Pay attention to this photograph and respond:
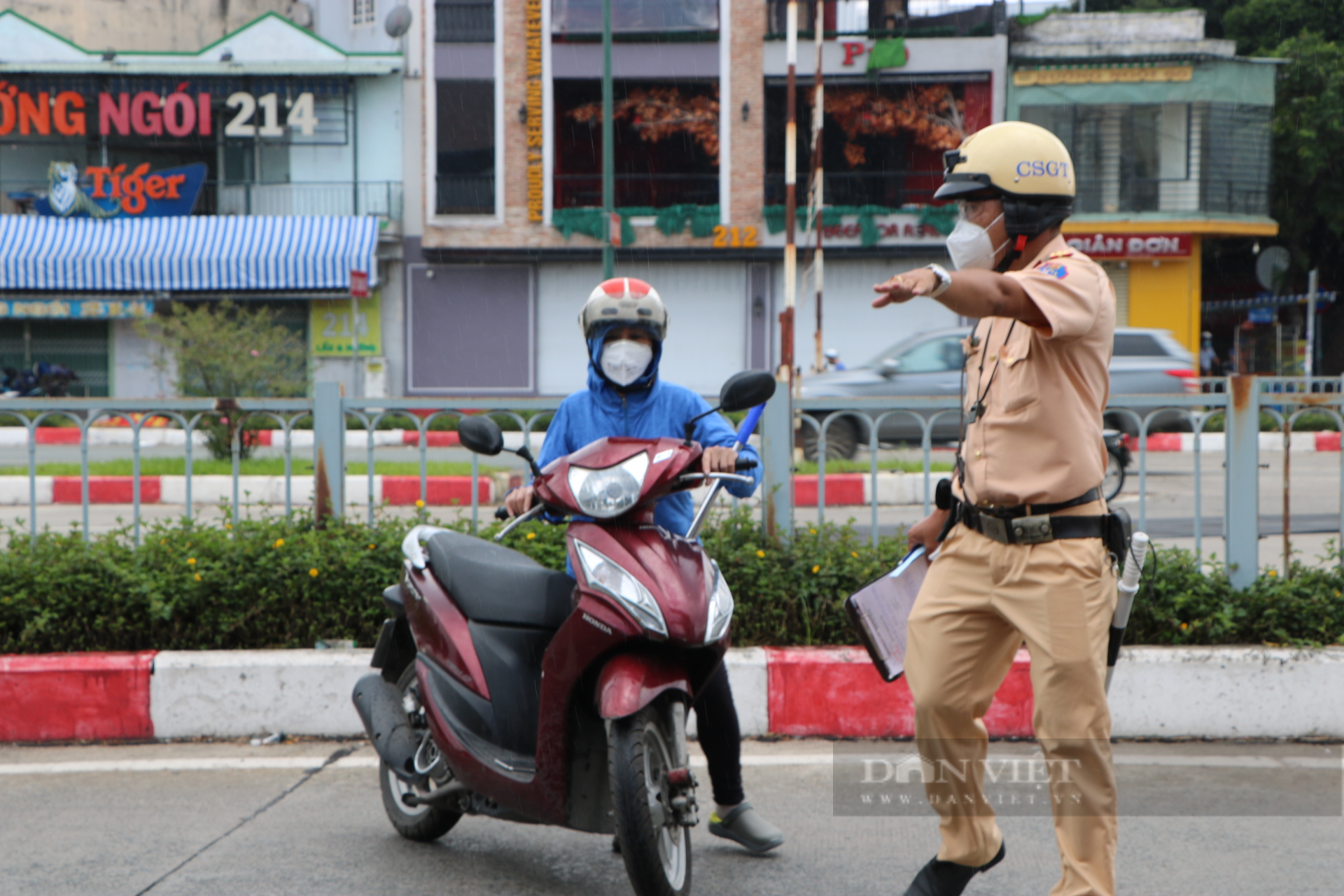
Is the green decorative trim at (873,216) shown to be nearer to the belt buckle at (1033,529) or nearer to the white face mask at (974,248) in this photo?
the white face mask at (974,248)

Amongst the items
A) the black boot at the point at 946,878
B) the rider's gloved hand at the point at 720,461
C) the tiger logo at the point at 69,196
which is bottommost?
the black boot at the point at 946,878

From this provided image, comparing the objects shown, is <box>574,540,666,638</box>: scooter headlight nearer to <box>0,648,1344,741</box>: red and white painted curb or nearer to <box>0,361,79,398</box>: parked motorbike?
<box>0,648,1344,741</box>: red and white painted curb

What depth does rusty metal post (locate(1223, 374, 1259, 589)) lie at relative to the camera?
5152 mm

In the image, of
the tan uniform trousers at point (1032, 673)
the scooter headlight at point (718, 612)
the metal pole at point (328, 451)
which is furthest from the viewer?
the metal pole at point (328, 451)

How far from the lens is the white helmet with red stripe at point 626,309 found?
3.45 meters

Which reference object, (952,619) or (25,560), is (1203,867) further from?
(25,560)

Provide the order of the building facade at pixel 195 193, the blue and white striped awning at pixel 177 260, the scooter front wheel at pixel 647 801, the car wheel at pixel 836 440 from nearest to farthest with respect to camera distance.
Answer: the scooter front wheel at pixel 647 801 → the car wheel at pixel 836 440 → the blue and white striped awning at pixel 177 260 → the building facade at pixel 195 193

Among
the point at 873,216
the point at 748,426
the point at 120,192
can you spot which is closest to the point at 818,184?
the point at 873,216

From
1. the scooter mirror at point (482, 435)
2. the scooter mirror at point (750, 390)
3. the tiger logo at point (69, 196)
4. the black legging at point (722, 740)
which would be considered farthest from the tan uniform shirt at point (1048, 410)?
the tiger logo at point (69, 196)

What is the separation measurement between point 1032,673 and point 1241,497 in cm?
278

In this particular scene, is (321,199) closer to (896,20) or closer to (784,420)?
(896,20)

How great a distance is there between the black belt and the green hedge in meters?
2.13

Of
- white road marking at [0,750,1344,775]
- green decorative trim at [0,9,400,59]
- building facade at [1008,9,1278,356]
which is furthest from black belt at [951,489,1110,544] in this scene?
green decorative trim at [0,9,400,59]

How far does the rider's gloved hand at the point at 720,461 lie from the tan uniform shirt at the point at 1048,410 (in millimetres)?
574
